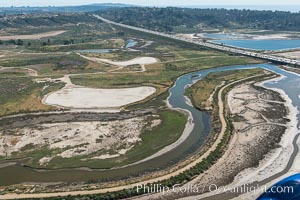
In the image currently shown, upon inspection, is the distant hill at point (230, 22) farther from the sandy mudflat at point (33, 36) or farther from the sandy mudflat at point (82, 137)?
the sandy mudflat at point (82, 137)

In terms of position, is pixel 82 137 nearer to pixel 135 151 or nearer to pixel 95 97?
pixel 135 151

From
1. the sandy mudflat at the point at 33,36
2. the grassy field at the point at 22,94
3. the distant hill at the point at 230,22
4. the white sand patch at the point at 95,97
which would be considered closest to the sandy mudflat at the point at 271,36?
the distant hill at the point at 230,22

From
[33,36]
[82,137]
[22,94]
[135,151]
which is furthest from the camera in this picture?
[33,36]

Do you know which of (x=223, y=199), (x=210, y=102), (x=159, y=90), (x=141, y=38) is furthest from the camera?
(x=141, y=38)

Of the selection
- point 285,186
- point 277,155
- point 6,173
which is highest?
point 285,186

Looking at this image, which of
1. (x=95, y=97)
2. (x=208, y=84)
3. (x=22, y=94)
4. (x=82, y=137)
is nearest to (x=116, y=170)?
(x=82, y=137)

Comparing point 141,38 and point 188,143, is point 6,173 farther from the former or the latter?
point 141,38

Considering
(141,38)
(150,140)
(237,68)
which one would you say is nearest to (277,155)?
(150,140)
